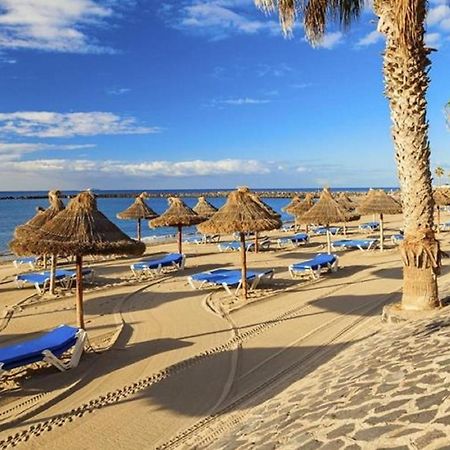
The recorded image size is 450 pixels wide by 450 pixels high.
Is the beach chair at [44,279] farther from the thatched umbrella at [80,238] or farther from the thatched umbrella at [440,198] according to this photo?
the thatched umbrella at [440,198]

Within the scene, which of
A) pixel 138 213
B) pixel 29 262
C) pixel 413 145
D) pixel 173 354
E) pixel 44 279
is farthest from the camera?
pixel 138 213

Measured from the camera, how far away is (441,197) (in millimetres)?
23156

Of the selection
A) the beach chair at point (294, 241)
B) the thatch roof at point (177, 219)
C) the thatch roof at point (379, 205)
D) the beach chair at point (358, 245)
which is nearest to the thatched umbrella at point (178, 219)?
the thatch roof at point (177, 219)

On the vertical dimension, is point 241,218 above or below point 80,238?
above

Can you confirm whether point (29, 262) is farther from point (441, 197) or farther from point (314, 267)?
point (441, 197)

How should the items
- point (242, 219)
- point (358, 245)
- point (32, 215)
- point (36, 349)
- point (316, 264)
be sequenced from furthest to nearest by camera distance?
point (32, 215)
point (358, 245)
point (316, 264)
point (242, 219)
point (36, 349)

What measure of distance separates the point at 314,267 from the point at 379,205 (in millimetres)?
6770

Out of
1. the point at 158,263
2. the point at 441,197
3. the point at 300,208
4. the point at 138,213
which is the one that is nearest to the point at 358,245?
the point at 300,208

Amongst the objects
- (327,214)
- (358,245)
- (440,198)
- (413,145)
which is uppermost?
(413,145)

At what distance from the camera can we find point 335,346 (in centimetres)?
652

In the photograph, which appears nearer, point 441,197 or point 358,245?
point 358,245

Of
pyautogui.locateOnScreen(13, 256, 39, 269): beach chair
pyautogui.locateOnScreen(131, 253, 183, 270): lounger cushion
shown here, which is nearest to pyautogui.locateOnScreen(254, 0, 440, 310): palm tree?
pyautogui.locateOnScreen(131, 253, 183, 270): lounger cushion

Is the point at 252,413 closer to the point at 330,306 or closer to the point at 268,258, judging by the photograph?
the point at 330,306

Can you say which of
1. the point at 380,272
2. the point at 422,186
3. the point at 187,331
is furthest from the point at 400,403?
the point at 380,272
